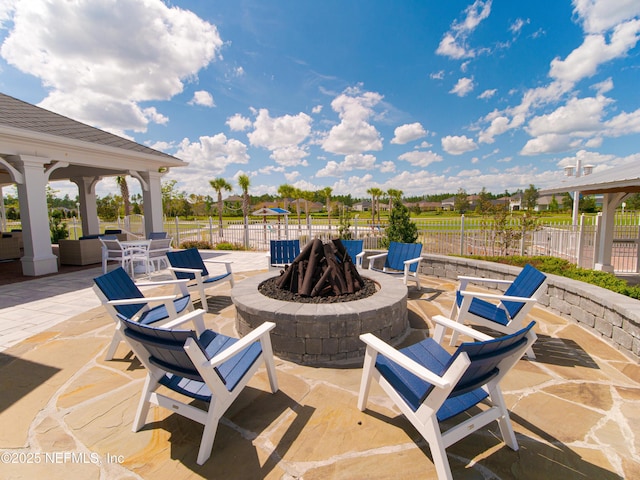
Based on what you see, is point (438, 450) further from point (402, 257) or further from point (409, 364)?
point (402, 257)

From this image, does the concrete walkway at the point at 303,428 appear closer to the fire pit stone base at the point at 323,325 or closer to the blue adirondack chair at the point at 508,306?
the fire pit stone base at the point at 323,325

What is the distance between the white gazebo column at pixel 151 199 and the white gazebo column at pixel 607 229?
523 inches

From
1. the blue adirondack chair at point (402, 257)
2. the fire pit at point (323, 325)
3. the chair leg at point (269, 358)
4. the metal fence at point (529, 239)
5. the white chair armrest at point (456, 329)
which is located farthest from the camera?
the metal fence at point (529, 239)

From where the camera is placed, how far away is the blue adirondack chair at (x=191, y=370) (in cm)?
160

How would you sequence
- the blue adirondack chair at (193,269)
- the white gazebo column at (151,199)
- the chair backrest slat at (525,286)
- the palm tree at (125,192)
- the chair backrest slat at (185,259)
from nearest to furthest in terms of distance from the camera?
the chair backrest slat at (525,286), the blue adirondack chair at (193,269), the chair backrest slat at (185,259), the white gazebo column at (151,199), the palm tree at (125,192)

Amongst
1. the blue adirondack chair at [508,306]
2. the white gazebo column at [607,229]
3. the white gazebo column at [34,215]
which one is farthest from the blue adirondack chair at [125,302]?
the white gazebo column at [607,229]

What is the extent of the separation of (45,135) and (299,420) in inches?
346

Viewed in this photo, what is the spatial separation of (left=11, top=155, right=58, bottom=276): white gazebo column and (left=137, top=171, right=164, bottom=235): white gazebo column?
2.95 meters

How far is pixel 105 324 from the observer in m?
3.93

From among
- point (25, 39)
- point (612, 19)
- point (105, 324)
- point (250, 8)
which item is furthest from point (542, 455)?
point (25, 39)

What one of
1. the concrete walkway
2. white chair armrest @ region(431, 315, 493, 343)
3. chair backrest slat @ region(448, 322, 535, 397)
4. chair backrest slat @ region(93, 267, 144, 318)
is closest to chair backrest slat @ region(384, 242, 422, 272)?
the concrete walkway

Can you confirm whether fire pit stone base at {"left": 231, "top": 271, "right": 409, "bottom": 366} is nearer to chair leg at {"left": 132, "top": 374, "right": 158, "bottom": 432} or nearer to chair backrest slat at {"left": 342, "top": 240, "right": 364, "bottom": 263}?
chair leg at {"left": 132, "top": 374, "right": 158, "bottom": 432}

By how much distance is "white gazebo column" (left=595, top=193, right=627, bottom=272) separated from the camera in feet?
22.7

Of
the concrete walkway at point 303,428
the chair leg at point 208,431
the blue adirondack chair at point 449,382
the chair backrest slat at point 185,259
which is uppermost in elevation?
the chair backrest slat at point 185,259
